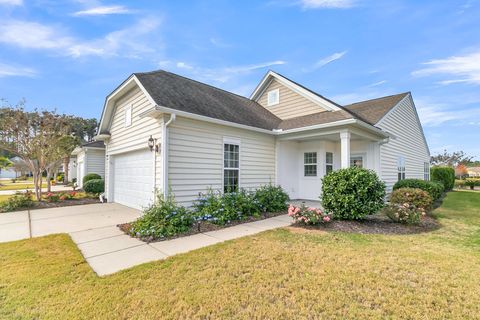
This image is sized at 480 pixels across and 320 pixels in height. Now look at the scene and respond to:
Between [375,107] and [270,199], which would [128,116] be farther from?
[375,107]

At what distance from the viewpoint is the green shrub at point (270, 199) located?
8.12m

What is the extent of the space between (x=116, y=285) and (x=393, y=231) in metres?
6.40

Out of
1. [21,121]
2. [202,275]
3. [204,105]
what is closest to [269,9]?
[204,105]

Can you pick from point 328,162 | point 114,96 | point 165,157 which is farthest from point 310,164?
point 114,96

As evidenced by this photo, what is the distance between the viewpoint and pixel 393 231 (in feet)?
19.2

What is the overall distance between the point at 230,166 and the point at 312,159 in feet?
14.8

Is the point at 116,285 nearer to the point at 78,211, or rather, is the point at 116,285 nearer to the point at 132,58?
the point at 78,211

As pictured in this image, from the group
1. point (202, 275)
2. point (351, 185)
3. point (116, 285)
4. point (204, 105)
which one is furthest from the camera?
point (204, 105)

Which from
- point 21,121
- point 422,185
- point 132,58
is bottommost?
point 422,185

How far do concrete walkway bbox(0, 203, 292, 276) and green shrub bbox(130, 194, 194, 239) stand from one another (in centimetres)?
29

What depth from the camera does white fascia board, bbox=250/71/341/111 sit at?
9844 millimetres

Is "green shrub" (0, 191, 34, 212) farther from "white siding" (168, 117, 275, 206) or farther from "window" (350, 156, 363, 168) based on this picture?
"window" (350, 156, 363, 168)

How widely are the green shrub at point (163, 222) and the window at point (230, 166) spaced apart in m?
2.40

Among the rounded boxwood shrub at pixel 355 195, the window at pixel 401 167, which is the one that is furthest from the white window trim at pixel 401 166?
the rounded boxwood shrub at pixel 355 195
